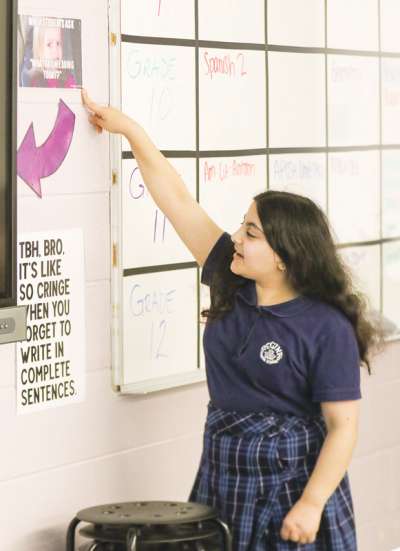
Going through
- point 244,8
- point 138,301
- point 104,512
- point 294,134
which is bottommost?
point 104,512

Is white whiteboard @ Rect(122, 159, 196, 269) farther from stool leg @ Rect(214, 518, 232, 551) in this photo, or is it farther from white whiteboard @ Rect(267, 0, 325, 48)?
stool leg @ Rect(214, 518, 232, 551)

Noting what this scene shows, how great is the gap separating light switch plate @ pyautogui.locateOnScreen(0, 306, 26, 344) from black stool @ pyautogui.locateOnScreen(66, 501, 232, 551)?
1.24 ft

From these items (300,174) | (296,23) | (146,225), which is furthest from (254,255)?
(296,23)

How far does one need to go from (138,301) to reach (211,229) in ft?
0.90

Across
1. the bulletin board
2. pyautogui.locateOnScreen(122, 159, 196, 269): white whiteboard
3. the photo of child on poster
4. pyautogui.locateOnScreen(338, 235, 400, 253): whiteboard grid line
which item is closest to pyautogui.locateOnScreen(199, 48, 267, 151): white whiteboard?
the bulletin board

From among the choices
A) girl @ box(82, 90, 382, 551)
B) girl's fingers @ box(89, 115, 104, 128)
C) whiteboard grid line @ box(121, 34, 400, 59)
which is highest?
whiteboard grid line @ box(121, 34, 400, 59)

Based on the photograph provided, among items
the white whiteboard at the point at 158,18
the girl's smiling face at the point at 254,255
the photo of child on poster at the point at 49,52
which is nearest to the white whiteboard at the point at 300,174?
the white whiteboard at the point at 158,18

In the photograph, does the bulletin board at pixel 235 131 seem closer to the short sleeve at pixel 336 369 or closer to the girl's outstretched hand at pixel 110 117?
the girl's outstretched hand at pixel 110 117

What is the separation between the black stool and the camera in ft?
4.79

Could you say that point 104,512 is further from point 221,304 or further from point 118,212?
point 118,212

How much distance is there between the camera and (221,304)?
172cm

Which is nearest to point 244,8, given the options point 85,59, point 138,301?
point 85,59

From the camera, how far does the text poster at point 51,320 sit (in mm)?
1713

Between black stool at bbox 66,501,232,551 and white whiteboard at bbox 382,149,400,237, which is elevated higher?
white whiteboard at bbox 382,149,400,237
